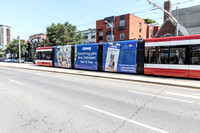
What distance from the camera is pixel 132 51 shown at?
12797mm

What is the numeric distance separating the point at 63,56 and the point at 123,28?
21.5 m

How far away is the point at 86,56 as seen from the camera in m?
16.7

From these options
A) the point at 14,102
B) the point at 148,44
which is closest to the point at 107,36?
the point at 148,44

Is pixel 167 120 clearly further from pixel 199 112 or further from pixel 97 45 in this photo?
pixel 97 45

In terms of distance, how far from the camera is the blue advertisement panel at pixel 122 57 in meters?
12.8

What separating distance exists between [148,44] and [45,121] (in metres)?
10.8

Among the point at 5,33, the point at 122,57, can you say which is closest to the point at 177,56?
the point at 122,57

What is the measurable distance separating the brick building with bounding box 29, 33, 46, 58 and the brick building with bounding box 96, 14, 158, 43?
28853 millimetres

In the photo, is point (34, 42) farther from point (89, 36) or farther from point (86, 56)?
point (86, 56)

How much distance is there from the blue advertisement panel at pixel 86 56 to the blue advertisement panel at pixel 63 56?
158cm

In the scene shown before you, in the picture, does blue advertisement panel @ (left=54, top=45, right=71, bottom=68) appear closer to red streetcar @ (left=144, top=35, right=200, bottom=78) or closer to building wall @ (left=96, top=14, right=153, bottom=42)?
red streetcar @ (left=144, top=35, right=200, bottom=78)

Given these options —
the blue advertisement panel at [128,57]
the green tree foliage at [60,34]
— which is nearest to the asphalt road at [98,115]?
the blue advertisement panel at [128,57]

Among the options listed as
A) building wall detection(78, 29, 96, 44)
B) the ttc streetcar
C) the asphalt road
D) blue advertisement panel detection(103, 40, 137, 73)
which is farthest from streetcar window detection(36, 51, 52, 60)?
building wall detection(78, 29, 96, 44)

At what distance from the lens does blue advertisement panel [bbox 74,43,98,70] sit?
52.5 feet
